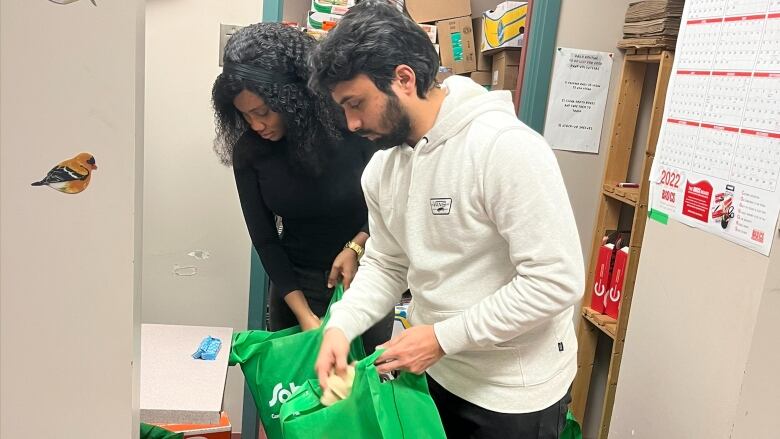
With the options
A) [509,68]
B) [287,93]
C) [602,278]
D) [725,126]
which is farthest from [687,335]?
[509,68]

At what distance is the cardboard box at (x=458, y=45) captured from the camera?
3.26 meters

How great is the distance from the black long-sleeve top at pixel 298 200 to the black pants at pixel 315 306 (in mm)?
40

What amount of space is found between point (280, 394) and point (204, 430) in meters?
0.29

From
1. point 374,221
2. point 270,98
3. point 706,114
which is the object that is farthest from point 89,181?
point 706,114

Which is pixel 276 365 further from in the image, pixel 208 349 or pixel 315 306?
pixel 315 306

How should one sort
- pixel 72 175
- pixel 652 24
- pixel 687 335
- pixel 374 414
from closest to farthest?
pixel 72 175 < pixel 374 414 < pixel 687 335 < pixel 652 24

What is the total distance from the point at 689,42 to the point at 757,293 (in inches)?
23.4

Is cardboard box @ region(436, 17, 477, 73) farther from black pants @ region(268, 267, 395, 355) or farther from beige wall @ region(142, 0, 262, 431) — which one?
black pants @ region(268, 267, 395, 355)

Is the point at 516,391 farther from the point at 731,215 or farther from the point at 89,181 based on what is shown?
the point at 89,181

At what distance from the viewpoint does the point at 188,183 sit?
7.04 feet

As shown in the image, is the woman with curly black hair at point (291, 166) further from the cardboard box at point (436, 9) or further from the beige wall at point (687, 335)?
the cardboard box at point (436, 9)

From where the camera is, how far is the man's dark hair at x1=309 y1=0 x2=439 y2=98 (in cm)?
105

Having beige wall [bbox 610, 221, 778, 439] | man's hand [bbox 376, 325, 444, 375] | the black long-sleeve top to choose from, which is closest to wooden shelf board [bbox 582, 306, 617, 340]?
beige wall [bbox 610, 221, 778, 439]

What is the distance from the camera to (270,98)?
1.46 m
